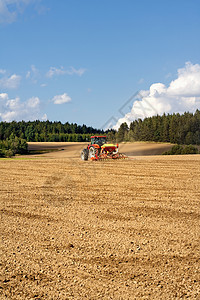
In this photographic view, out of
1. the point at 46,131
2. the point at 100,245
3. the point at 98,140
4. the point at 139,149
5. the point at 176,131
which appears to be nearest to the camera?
the point at 100,245

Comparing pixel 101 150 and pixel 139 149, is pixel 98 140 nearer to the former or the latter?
pixel 101 150

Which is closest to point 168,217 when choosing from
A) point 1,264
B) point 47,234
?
point 47,234

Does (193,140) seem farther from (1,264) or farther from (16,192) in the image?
(1,264)

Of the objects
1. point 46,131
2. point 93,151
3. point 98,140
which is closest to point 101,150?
point 93,151

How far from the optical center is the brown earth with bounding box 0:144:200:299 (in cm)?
422

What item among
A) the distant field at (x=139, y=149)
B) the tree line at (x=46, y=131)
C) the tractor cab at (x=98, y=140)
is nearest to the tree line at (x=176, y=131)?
the distant field at (x=139, y=149)

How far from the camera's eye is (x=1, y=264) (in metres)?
4.93

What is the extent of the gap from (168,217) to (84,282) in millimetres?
3860

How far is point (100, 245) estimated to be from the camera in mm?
5711

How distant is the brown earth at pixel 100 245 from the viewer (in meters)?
4.22

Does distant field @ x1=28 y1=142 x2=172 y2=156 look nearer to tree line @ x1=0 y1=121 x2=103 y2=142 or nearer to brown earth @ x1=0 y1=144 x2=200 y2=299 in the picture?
tree line @ x1=0 y1=121 x2=103 y2=142

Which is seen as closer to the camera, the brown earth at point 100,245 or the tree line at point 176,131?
the brown earth at point 100,245

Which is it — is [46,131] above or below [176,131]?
above

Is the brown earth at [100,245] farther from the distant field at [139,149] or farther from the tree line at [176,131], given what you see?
the tree line at [176,131]
